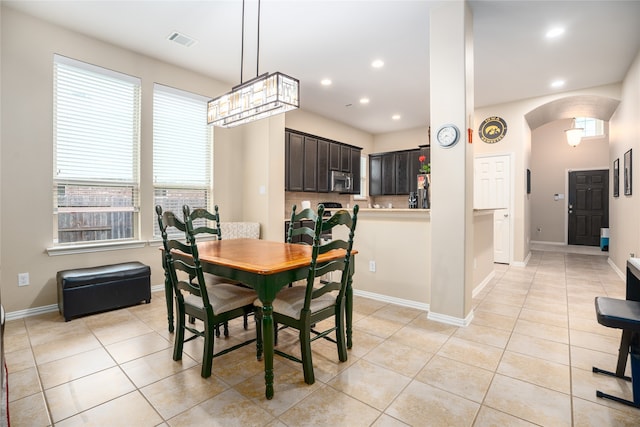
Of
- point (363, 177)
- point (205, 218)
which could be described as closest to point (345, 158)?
point (363, 177)

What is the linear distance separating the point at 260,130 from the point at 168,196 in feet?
5.25

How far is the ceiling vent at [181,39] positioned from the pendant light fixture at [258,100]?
0.96 metres

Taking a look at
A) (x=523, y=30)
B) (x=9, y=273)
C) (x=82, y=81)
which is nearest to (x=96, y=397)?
(x=9, y=273)

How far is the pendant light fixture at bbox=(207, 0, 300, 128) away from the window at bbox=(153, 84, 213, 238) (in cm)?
138

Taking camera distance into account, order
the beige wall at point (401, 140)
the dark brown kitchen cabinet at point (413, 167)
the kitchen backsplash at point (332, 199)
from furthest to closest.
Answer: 1. the beige wall at point (401, 140)
2. the dark brown kitchen cabinet at point (413, 167)
3. the kitchen backsplash at point (332, 199)

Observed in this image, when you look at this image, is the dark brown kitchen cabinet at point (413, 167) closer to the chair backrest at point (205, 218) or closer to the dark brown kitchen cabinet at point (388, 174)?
the dark brown kitchen cabinet at point (388, 174)

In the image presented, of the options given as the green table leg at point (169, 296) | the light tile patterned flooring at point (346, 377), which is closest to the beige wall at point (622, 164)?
the light tile patterned flooring at point (346, 377)

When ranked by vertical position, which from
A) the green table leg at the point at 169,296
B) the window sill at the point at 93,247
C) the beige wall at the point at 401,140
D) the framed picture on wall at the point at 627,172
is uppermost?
the beige wall at the point at 401,140

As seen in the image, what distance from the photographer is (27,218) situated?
3082mm

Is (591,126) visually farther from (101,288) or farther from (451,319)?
(101,288)

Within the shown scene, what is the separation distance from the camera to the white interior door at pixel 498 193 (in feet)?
19.0

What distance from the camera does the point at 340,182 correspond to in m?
6.57

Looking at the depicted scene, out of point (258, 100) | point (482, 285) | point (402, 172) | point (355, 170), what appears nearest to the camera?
point (258, 100)

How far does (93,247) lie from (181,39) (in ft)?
8.14
